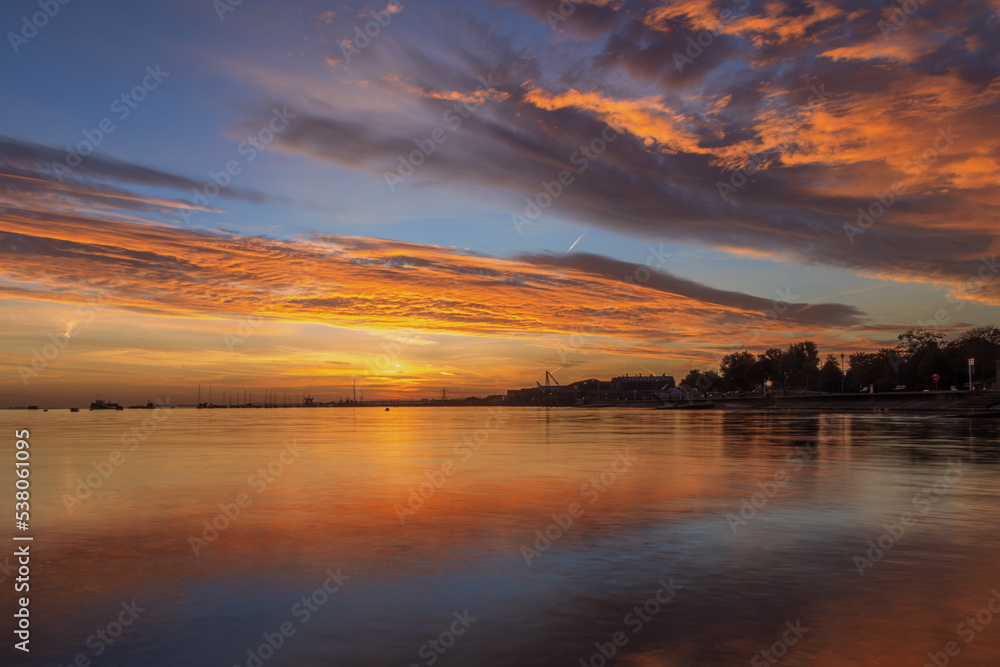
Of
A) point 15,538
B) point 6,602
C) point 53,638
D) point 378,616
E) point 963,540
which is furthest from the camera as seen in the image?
point 15,538

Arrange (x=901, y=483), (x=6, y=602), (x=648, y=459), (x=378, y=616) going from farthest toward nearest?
(x=648, y=459) < (x=901, y=483) < (x=6, y=602) < (x=378, y=616)

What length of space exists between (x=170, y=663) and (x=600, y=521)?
10247mm

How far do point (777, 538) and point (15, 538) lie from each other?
1610cm

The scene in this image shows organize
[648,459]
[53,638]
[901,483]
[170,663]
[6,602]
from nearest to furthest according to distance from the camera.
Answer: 1. [170,663]
2. [53,638]
3. [6,602]
4. [901,483]
5. [648,459]

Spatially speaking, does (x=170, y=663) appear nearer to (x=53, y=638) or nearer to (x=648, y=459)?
(x=53, y=638)

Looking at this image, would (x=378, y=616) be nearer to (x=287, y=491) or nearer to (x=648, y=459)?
(x=287, y=491)

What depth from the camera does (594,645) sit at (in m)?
7.89

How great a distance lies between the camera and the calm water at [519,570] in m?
7.94

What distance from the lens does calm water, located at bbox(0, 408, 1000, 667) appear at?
794 centimetres

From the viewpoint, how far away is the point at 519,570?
447 inches

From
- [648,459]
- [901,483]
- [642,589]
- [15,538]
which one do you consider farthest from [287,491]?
[901,483]

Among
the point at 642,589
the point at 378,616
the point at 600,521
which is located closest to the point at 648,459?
the point at 600,521

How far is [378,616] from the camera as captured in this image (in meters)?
9.04

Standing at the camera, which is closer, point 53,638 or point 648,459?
point 53,638
